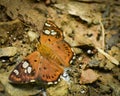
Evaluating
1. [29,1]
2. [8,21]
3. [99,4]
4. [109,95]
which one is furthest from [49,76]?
[99,4]

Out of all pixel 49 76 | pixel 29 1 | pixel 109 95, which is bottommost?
pixel 109 95

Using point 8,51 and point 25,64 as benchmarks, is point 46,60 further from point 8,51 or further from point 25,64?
point 8,51

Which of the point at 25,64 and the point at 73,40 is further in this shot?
the point at 73,40

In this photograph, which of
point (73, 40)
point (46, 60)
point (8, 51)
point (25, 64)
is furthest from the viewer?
point (73, 40)

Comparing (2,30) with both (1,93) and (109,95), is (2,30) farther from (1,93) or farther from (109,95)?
(109,95)

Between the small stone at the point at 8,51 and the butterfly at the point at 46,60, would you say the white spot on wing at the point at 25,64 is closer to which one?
the butterfly at the point at 46,60

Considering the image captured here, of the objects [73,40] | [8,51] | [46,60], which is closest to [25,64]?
[46,60]
